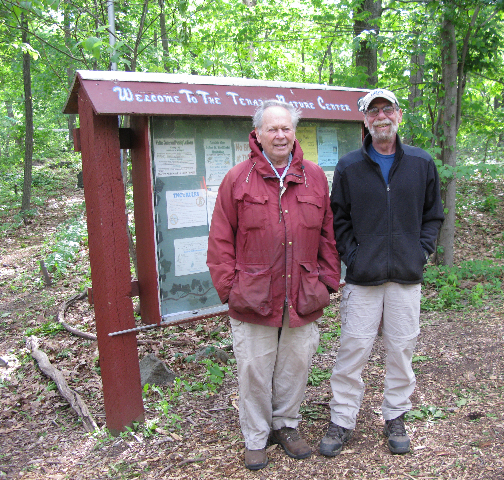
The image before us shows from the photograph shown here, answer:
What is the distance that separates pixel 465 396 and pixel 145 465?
247cm

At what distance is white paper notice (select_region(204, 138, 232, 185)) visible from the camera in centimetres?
364

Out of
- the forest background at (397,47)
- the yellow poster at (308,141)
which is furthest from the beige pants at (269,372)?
the forest background at (397,47)

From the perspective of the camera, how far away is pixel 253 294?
272 cm

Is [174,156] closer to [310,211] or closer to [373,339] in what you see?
[310,211]

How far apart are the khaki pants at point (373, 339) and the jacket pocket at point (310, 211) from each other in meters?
0.51

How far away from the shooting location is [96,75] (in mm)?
2932

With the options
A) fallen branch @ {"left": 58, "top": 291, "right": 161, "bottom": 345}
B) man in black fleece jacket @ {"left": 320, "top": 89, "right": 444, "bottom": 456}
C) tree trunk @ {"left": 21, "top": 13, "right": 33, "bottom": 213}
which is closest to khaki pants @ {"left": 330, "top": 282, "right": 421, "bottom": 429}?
man in black fleece jacket @ {"left": 320, "top": 89, "right": 444, "bottom": 456}

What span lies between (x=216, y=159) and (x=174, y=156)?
0.38 meters

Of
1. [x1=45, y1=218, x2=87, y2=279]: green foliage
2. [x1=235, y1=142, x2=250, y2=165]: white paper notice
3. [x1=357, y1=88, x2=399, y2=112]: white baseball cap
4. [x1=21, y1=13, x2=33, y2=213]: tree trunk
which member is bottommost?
[x1=45, y1=218, x2=87, y2=279]: green foliage

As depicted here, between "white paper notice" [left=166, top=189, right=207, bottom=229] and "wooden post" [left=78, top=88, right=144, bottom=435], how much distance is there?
36 cm

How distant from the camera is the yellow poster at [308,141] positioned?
4.14 meters

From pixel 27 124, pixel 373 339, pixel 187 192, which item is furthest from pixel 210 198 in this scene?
pixel 27 124

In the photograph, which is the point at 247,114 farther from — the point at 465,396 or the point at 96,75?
the point at 465,396

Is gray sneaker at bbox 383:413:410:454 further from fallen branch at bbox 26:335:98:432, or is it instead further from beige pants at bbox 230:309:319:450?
fallen branch at bbox 26:335:98:432
